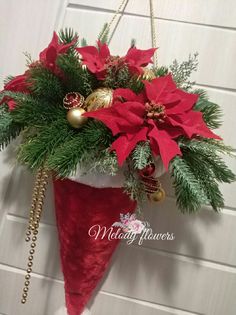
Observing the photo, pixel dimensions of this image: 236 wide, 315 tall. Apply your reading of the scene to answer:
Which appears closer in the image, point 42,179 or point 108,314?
point 42,179

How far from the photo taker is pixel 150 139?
0.45 metres

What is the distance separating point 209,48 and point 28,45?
350 millimetres

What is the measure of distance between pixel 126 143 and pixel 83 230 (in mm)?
183

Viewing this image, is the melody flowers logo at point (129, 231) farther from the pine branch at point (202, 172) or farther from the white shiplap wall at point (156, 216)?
the pine branch at point (202, 172)

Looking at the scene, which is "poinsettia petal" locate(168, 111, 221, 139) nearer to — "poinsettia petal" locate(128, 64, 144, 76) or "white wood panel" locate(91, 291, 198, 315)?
"poinsettia petal" locate(128, 64, 144, 76)

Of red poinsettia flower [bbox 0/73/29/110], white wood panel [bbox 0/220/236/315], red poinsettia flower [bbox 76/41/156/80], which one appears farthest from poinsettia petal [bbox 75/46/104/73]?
white wood panel [bbox 0/220/236/315]

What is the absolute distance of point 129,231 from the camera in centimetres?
58

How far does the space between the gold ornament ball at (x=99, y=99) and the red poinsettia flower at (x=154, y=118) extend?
13 mm

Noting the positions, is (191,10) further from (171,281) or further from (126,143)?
(171,281)

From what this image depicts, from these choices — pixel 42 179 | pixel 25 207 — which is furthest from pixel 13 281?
pixel 42 179

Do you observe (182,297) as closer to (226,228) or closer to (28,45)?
(226,228)

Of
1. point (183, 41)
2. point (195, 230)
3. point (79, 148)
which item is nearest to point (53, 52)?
point (79, 148)

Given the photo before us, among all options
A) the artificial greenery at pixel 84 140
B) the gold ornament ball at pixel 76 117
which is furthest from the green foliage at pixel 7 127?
the gold ornament ball at pixel 76 117

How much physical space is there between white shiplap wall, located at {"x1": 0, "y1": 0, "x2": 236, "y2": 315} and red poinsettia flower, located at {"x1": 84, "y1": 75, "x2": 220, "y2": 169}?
0.19 meters
